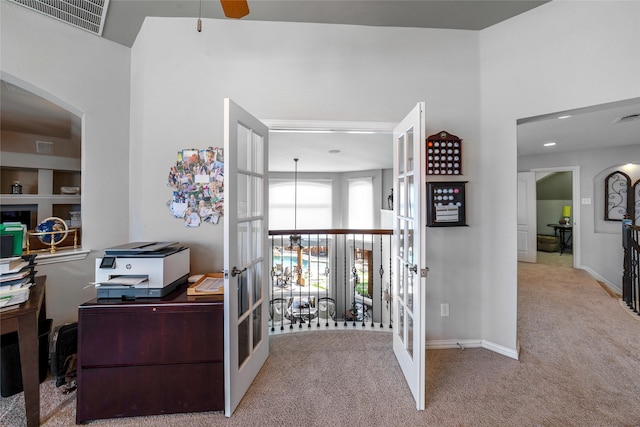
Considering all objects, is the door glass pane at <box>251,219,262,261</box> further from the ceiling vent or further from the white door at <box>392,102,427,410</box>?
the ceiling vent

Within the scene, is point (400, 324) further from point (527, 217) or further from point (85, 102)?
point (527, 217)

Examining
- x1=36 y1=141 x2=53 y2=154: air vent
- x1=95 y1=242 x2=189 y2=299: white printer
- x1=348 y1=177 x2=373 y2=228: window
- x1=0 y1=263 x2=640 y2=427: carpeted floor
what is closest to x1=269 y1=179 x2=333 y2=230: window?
x1=348 y1=177 x2=373 y2=228: window

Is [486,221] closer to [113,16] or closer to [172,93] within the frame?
[172,93]

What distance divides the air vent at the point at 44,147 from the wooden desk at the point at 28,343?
3.51 metres

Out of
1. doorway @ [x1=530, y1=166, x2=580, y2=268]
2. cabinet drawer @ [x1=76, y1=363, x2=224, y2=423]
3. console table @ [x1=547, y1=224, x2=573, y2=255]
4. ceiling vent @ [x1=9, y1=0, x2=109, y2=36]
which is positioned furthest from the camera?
console table @ [x1=547, y1=224, x2=573, y2=255]

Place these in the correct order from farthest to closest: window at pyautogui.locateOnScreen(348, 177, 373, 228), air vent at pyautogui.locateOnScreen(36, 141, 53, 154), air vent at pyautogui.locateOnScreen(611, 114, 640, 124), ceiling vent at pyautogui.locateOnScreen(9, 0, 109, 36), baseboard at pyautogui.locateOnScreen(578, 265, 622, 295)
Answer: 1. window at pyautogui.locateOnScreen(348, 177, 373, 228)
2. baseboard at pyautogui.locateOnScreen(578, 265, 622, 295)
3. air vent at pyautogui.locateOnScreen(36, 141, 53, 154)
4. air vent at pyautogui.locateOnScreen(611, 114, 640, 124)
5. ceiling vent at pyautogui.locateOnScreen(9, 0, 109, 36)

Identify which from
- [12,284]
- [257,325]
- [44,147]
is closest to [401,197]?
[257,325]

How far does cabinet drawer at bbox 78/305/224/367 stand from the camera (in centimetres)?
143

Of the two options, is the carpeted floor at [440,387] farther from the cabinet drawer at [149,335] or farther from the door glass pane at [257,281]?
the door glass pane at [257,281]

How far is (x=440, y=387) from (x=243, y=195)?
1953 millimetres

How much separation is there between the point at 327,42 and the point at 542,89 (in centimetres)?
180

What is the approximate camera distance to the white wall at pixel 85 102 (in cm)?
188

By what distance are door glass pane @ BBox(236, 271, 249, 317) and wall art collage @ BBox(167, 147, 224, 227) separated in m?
0.68

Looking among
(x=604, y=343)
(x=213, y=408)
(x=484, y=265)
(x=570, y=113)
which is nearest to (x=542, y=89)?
(x=570, y=113)
